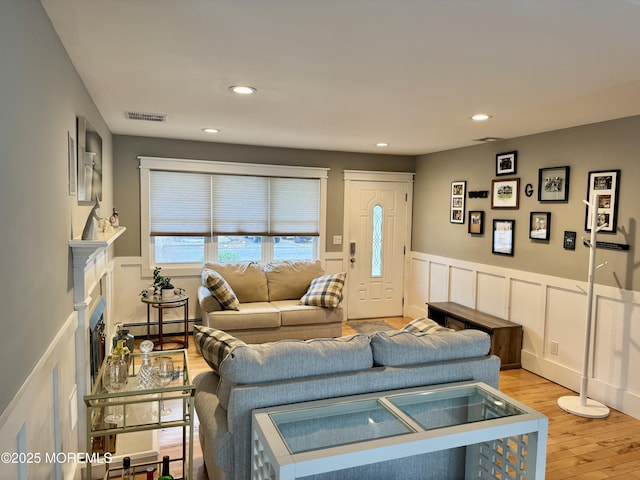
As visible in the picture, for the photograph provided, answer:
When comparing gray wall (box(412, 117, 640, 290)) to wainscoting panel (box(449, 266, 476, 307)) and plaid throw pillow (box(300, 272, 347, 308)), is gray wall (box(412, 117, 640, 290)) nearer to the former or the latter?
wainscoting panel (box(449, 266, 476, 307))

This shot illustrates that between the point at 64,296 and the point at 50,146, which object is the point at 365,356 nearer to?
the point at 64,296

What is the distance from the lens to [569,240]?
3.90 meters

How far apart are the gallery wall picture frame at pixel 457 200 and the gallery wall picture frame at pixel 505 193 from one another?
498mm

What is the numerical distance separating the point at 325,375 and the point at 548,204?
3.12 m

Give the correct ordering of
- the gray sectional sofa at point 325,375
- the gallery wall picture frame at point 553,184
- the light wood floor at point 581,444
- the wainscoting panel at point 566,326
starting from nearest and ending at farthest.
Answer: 1. the gray sectional sofa at point 325,375
2. the light wood floor at point 581,444
3. the wainscoting panel at point 566,326
4. the gallery wall picture frame at point 553,184

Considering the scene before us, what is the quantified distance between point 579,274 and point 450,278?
1778 mm

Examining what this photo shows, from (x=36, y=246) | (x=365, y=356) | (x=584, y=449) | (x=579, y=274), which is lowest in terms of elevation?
(x=584, y=449)

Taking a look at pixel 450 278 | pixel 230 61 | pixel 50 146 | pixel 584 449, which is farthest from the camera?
pixel 450 278

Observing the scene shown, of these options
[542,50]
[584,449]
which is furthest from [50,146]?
[584,449]

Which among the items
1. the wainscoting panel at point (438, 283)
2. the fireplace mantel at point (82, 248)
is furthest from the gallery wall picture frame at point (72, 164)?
the wainscoting panel at point (438, 283)

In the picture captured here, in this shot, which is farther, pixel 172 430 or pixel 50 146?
pixel 172 430

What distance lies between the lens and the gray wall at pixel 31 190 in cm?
132

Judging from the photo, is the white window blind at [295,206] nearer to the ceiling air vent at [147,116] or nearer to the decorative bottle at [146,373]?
the ceiling air vent at [147,116]

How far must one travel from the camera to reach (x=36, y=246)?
165cm
